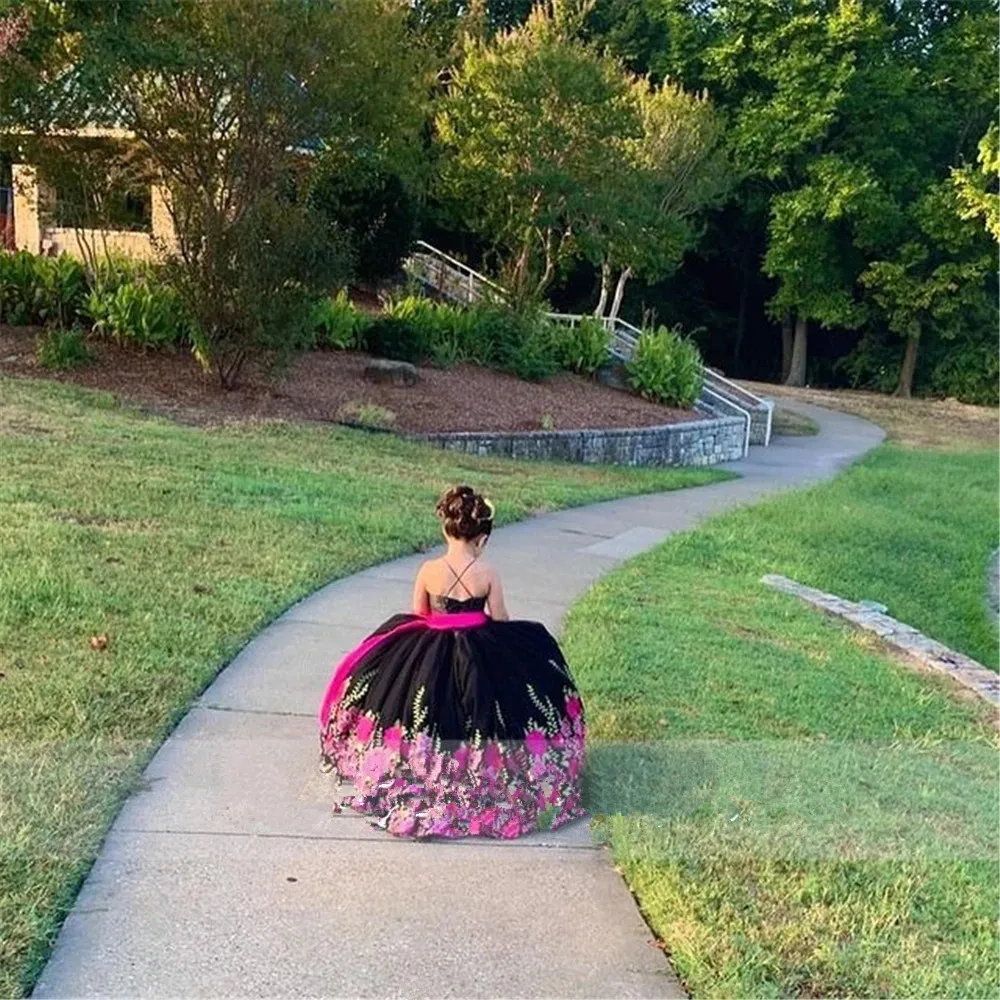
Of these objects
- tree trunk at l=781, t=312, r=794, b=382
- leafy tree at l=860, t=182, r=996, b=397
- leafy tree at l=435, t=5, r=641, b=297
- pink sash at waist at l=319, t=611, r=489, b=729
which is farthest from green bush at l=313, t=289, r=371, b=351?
tree trunk at l=781, t=312, r=794, b=382

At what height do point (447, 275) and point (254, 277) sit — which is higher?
point (447, 275)

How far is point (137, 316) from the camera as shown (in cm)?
1459

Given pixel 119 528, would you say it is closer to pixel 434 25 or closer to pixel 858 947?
pixel 858 947

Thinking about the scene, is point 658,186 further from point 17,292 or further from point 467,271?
point 17,292

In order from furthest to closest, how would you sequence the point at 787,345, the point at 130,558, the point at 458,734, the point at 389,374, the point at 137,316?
the point at 787,345
the point at 389,374
the point at 137,316
the point at 130,558
the point at 458,734

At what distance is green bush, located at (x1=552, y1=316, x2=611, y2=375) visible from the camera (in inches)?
734

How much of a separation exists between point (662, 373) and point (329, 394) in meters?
6.40

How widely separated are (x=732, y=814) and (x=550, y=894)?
0.90 meters

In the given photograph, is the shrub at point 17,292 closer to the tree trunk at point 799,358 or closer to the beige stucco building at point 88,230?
the beige stucco building at point 88,230

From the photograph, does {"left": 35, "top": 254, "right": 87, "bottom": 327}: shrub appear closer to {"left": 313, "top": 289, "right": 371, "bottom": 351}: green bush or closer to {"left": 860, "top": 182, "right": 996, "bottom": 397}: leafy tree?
{"left": 313, "top": 289, "right": 371, "bottom": 351}: green bush

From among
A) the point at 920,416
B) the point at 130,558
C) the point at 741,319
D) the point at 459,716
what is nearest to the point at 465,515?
the point at 459,716

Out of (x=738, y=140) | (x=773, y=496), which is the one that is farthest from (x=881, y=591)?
(x=738, y=140)

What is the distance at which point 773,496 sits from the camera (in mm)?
12922

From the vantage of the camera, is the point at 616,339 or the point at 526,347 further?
the point at 616,339
